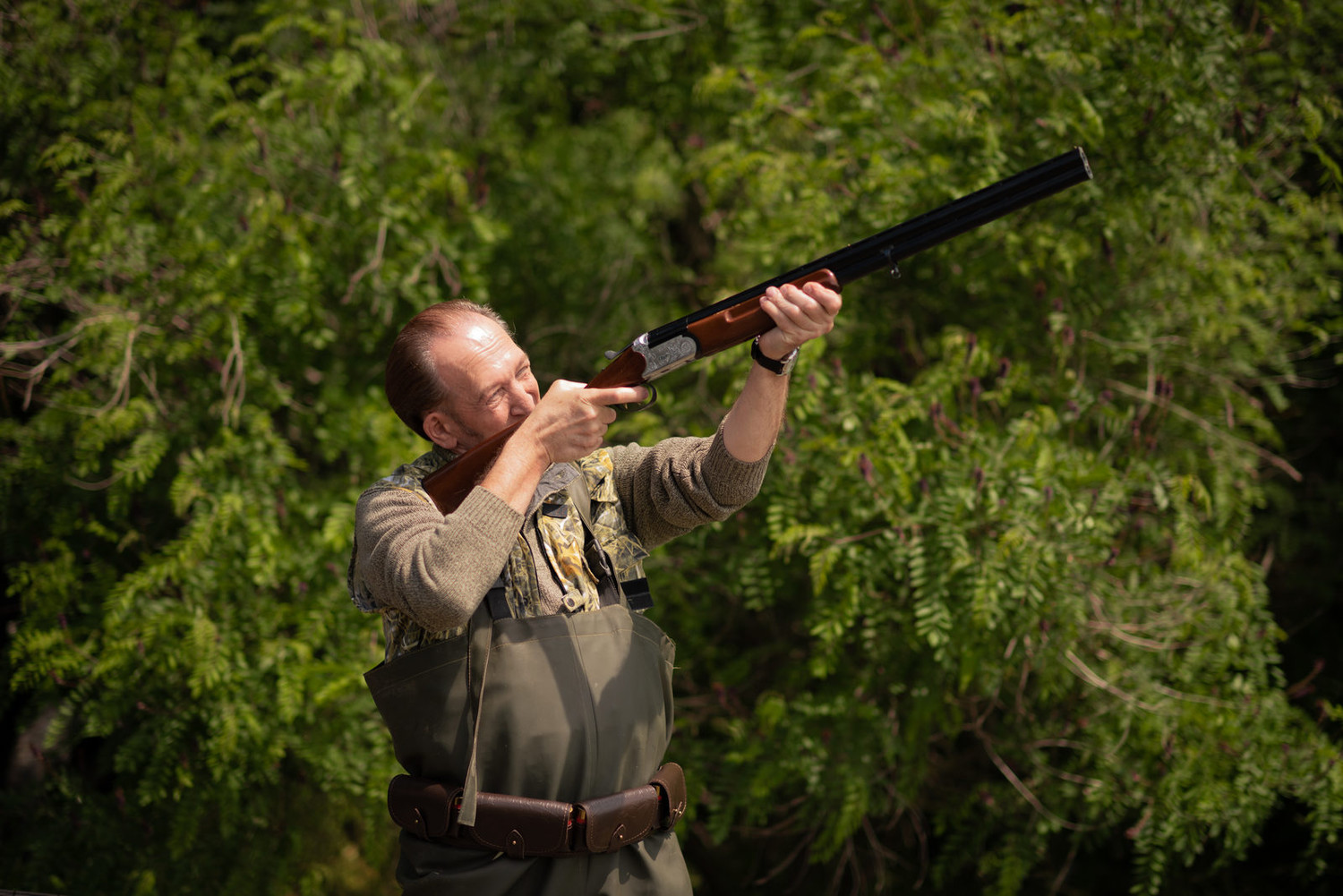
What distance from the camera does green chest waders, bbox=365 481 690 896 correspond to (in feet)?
6.12

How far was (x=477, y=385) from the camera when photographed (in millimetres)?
2084

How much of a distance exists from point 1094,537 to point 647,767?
2202 millimetres

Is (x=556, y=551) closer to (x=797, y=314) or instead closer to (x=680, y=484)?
(x=680, y=484)

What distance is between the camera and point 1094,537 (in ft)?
11.4

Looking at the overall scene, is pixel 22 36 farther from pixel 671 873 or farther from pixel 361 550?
pixel 671 873

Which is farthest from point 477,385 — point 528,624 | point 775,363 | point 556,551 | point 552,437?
point 775,363

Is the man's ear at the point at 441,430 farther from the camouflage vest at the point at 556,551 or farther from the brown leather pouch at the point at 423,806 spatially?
the brown leather pouch at the point at 423,806

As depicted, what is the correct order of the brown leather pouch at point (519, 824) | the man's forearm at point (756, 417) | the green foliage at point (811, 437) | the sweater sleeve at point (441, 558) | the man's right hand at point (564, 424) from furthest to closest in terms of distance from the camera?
the green foliage at point (811, 437) < the man's forearm at point (756, 417) < the man's right hand at point (564, 424) < the brown leather pouch at point (519, 824) < the sweater sleeve at point (441, 558)

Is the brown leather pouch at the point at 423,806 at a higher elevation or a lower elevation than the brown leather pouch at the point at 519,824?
higher

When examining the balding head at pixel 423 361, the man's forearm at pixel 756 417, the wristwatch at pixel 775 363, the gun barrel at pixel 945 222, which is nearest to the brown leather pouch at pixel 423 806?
the balding head at pixel 423 361

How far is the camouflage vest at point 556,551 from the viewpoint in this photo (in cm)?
196

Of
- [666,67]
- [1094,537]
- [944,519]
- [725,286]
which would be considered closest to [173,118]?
[666,67]

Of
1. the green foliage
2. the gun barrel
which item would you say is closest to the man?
the gun barrel

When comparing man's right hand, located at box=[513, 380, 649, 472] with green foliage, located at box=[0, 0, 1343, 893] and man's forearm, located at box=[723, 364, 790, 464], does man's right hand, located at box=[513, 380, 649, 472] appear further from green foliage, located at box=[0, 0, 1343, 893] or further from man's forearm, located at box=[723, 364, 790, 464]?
green foliage, located at box=[0, 0, 1343, 893]
